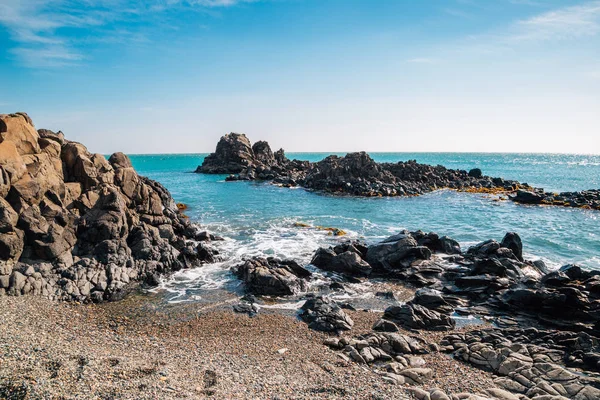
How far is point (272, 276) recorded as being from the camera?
2130 cm

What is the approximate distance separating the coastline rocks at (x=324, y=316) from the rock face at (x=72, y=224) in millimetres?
10504

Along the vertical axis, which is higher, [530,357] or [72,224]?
[72,224]

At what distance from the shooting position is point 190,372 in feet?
38.4

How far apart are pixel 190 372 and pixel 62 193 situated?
55.2ft

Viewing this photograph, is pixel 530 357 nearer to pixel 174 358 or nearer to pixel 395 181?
pixel 174 358

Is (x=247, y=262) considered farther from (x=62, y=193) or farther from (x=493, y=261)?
(x=493, y=261)

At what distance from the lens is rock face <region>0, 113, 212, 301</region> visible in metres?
18.5

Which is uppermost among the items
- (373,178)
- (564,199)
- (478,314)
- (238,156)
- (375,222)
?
(238,156)

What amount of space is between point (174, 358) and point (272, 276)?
9.07 meters

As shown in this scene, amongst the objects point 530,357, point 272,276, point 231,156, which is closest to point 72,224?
point 272,276

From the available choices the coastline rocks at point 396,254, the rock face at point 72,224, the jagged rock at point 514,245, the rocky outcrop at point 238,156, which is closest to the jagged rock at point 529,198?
the jagged rock at point 514,245

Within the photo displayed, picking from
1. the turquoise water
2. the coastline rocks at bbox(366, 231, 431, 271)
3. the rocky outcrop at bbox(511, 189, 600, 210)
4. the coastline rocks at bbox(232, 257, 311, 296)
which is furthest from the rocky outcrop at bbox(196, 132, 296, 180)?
the coastline rocks at bbox(232, 257, 311, 296)

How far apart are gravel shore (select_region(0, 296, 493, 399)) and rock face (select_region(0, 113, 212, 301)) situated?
1.87 m

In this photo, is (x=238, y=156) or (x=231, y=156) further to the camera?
(x=231, y=156)
